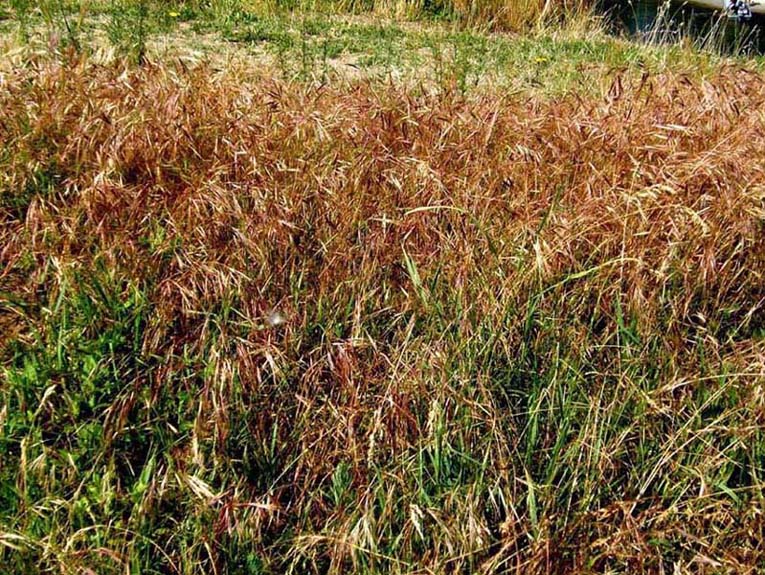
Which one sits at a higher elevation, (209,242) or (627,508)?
(209,242)

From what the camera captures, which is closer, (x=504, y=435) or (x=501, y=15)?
(x=504, y=435)

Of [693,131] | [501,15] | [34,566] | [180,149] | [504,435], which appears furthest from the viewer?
[501,15]

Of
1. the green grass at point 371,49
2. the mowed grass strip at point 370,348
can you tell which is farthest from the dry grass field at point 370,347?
the green grass at point 371,49

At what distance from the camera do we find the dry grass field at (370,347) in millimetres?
2066

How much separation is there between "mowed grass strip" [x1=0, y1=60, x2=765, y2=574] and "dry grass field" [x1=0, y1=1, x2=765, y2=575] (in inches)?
0.4

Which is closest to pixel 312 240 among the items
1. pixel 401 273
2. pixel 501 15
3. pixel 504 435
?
pixel 401 273

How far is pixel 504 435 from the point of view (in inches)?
88.4

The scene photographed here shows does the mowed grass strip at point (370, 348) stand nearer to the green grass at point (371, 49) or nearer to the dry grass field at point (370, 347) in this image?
Result: the dry grass field at point (370, 347)

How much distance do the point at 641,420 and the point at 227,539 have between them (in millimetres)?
1154

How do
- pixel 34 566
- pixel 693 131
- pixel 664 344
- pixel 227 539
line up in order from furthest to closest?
1. pixel 693 131
2. pixel 664 344
3. pixel 227 539
4. pixel 34 566

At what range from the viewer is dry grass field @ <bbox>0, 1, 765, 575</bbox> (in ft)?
6.78

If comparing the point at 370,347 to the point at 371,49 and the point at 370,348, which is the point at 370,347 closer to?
the point at 370,348

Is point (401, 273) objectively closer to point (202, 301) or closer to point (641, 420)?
point (202, 301)

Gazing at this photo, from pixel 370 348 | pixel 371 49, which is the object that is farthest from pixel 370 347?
pixel 371 49
